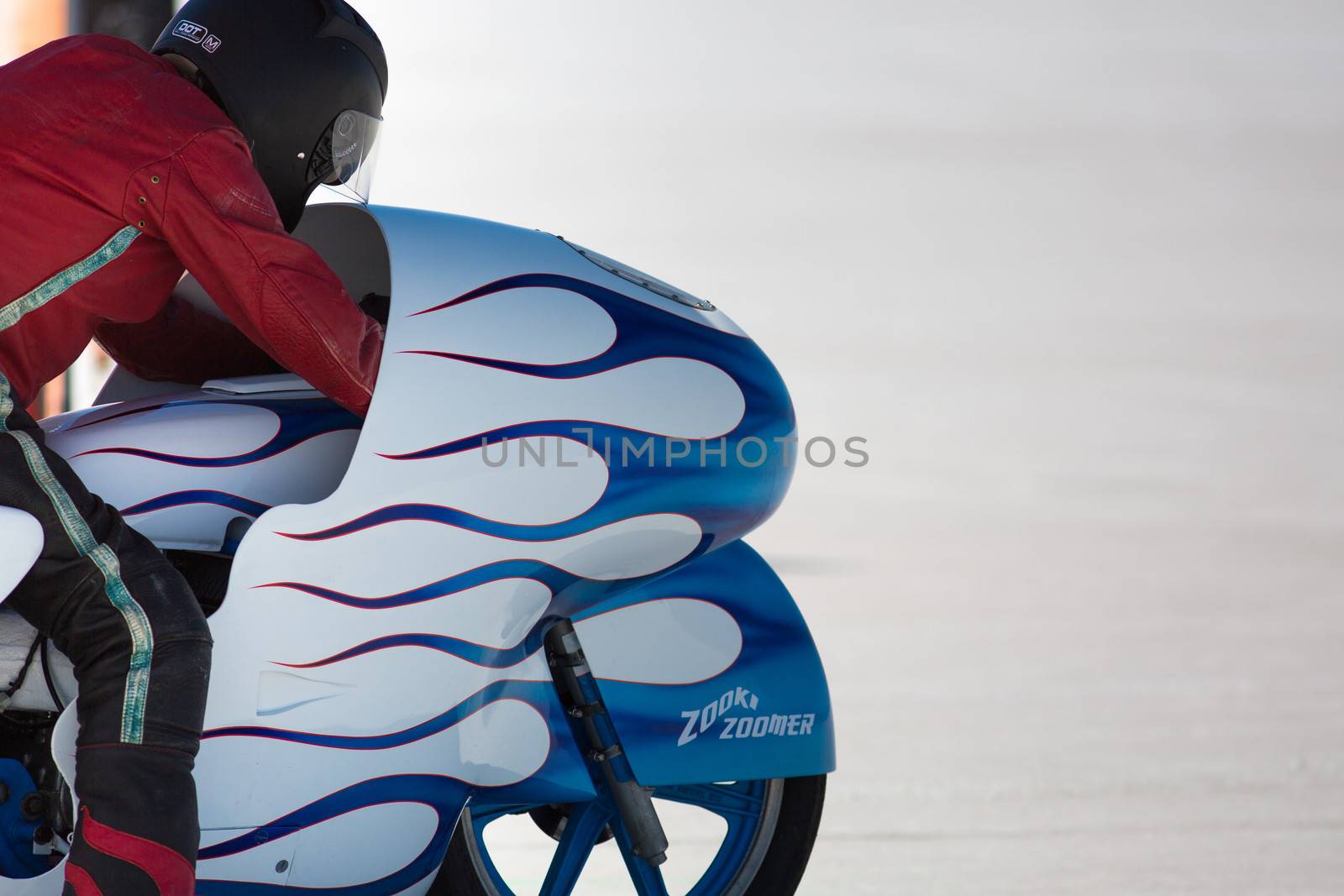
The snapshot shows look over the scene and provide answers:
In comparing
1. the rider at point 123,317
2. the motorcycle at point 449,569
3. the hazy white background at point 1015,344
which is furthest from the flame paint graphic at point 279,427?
the hazy white background at point 1015,344

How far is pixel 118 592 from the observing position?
7.06 feet

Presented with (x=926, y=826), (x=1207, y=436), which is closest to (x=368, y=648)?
(x=926, y=826)

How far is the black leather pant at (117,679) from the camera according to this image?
2.12 meters

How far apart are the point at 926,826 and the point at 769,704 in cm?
104

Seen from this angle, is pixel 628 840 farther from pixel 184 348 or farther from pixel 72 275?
pixel 72 275

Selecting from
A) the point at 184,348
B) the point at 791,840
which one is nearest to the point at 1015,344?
the point at 791,840

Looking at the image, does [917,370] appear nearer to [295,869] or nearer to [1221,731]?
[1221,731]

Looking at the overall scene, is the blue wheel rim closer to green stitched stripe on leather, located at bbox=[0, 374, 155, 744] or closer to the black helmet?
green stitched stripe on leather, located at bbox=[0, 374, 155, 744]

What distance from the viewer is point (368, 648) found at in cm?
241

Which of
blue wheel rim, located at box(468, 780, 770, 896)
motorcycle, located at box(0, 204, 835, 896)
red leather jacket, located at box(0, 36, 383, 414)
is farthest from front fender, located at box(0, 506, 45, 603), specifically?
blue wheel rim, located at box(468, 780, 770, 896)

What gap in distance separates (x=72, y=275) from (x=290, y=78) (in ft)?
1.48

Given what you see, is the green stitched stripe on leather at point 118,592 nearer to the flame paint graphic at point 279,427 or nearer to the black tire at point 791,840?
the flame paint graphic at point 279,427

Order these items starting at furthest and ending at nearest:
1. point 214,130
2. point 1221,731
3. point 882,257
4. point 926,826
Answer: point 882,257
point 1221,731
point 926,826
point 214,130

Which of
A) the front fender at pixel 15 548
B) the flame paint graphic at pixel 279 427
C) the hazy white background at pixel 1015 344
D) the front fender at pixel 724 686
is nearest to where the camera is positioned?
the front fender at pixel 15 548
